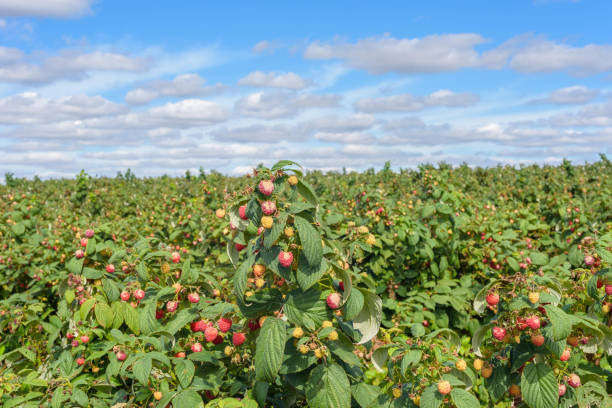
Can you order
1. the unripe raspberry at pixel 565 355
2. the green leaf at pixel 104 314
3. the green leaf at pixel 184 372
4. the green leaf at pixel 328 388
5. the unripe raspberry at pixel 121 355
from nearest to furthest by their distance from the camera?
the green leaf at pixel 328 388 < the unripe raspberry at pixel 565 355 < the green leaf at pixel 184 372 < the unripe raspberry at pixel 121 355 < the green leaf at pixel 104 314

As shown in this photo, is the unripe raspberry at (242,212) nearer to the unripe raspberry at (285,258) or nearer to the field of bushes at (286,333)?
the field of bushes at (286,333)

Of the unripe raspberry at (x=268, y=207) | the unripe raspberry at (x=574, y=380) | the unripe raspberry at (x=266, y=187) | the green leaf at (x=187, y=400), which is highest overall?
the unripe raspberry at (x=266, y=187)

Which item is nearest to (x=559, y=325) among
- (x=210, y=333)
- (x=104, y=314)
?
(x=210, y=333)

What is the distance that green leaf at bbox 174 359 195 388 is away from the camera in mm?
2301

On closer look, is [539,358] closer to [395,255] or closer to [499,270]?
[395,255]

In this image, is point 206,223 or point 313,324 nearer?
point 313,324

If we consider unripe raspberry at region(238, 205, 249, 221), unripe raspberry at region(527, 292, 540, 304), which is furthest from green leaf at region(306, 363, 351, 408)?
unripe raspberry at region(527, 292, 540, 304)

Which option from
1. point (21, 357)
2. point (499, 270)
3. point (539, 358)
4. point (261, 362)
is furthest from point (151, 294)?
point (499, 270)

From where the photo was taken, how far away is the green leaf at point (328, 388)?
201 centimetres

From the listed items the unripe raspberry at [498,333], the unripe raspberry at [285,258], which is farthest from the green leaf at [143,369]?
the unripe raspberry at [498,333]

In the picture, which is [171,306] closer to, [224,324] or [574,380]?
[224,324]

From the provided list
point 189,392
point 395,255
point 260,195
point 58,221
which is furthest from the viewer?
point 58,221

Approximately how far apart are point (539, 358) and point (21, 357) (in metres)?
4.23

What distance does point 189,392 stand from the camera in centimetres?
226
